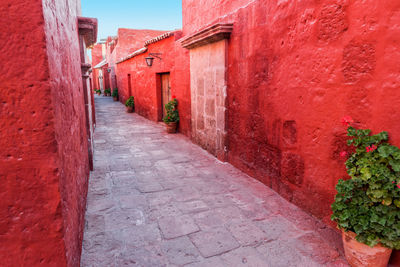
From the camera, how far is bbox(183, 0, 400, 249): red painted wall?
2352mm

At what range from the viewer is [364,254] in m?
2.23

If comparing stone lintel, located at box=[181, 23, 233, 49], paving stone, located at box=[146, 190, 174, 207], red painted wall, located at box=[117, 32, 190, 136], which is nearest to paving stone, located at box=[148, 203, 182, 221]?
paving stone, located at box=[146, 190, 174, 207]

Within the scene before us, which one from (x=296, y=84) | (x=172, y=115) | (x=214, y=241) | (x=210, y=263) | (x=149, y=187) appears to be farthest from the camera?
(x=172, y=115)

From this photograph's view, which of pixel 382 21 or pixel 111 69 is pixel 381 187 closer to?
pixel 382 21

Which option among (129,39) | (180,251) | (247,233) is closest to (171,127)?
(247,233)

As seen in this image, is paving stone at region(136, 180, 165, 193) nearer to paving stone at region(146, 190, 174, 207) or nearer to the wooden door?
paving stone at region(146, 190, 174, 207)

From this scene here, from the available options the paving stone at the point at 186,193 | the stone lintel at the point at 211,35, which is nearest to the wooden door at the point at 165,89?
the stone lintel at the point at 211,35

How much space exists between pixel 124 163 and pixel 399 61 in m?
4.75

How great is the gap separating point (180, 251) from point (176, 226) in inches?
18.2

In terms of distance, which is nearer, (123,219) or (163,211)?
(123,219)

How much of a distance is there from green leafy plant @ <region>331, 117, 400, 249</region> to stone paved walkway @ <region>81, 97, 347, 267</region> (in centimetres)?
47

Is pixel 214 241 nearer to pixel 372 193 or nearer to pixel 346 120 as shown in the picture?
pixel 372 193

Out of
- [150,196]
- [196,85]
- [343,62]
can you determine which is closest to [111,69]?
[196,85]

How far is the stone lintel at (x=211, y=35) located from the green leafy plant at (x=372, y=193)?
3.18 meters
